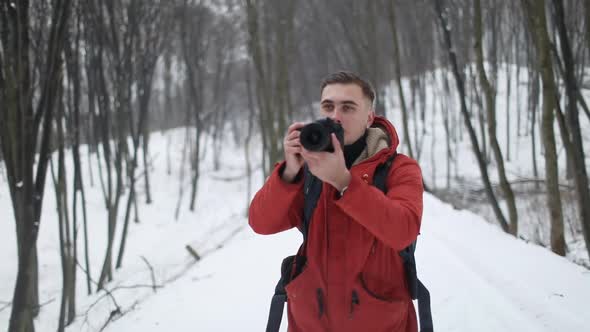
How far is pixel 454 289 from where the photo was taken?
3.08m

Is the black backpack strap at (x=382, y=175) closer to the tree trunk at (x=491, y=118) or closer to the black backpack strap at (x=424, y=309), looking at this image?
the black backpack strap at (x=424, y=309)

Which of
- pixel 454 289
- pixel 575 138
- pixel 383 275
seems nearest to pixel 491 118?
pixel 575 138

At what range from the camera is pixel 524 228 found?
24.4 ft

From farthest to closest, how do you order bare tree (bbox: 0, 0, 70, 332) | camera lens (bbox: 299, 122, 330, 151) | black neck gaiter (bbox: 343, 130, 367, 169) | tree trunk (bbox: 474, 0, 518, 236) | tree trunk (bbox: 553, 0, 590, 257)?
tree trunk (bbox: 474, 0, 518, 236) → tree trunk (bbox: 553, 0, 590, 257) → bare tree (bbox: 0, 0, 70, 332) → black neck gaiter (bbox: 343, 130, 367, 169) → camera lens (bbox: 299, 122, 330, 151)

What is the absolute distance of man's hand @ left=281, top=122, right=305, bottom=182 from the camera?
1258 millimetres

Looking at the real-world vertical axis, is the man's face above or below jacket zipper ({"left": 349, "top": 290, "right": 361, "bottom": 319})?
above

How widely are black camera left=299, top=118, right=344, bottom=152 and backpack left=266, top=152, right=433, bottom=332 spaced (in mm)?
265

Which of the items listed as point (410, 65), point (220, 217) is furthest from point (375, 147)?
point (410, 65)

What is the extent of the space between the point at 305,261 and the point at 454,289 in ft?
7.11

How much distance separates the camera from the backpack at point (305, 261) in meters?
1.39

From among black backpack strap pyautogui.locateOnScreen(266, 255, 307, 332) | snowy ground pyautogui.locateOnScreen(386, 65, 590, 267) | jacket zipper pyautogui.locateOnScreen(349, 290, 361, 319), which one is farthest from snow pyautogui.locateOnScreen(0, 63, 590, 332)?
jacket zipper pyautogui.locateOnScreen(349, 290, 361, 319)

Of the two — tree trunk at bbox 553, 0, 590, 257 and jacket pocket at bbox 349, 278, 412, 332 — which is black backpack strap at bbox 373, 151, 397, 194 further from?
tree trunk at bbox 553, 0, 590, 257

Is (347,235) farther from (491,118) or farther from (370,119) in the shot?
(491,118)

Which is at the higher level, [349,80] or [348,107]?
[349,80]
